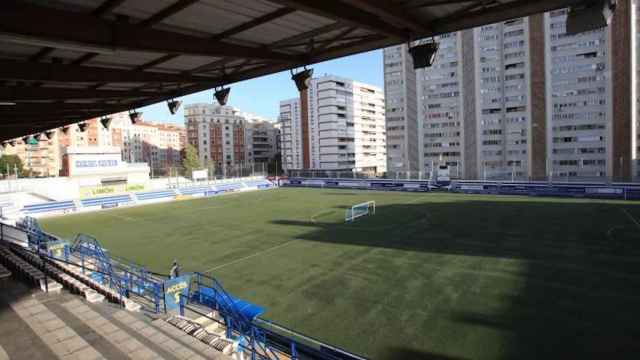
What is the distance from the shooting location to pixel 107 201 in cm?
3722

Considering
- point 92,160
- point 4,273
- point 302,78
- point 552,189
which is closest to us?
point 302,78

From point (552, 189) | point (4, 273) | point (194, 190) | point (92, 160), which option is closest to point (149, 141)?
point (92, 160)

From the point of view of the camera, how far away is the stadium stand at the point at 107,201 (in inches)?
1422

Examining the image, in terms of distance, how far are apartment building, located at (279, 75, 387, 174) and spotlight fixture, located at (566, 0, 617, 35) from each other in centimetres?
7447

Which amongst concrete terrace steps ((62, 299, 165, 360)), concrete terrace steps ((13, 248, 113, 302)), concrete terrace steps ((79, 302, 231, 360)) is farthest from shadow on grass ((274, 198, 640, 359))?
concrete terrace steps ((13, 248, 113, 302))

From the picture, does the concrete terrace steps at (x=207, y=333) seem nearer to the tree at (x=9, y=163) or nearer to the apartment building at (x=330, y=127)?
the apartment building at (x=330, y=127)

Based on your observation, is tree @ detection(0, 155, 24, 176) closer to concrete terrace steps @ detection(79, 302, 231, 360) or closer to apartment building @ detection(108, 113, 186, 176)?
apartment building @ detection(108, 113, 186, 176)

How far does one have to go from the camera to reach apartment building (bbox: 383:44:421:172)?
67875 mm

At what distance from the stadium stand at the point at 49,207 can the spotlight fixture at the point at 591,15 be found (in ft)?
134

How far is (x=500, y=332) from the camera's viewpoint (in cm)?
888

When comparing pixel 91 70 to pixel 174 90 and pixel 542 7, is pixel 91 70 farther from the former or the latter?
pixel 542 7

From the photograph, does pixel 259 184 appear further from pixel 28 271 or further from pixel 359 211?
pixel 28 271

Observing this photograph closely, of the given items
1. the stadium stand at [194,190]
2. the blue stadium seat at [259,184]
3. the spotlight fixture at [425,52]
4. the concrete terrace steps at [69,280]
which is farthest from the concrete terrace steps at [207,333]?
the blue stadium seat at [259,184]

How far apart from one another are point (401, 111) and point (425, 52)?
6686 centimetres
